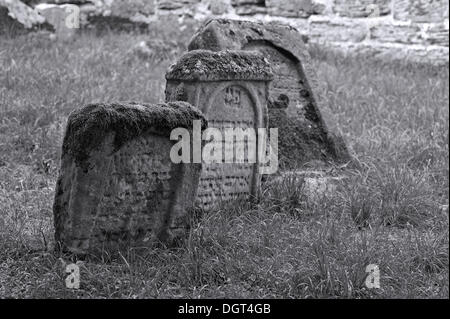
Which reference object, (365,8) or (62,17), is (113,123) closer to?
(62,17)

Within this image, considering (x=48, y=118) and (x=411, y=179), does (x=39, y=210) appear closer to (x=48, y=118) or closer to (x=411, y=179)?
(x=48, y=118)

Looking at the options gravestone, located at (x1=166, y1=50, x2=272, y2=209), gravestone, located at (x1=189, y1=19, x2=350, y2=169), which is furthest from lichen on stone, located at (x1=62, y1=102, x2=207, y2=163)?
gravestone, located at (x1=189, y1=19, x2=350, y2=169)

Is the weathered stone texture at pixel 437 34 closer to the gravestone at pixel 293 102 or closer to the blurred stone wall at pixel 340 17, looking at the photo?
the blurred stone wall at pixel 340 17

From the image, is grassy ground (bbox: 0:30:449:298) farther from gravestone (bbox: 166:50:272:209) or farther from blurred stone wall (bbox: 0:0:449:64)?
blurred stone wall (bbox: 0:0:449:64)

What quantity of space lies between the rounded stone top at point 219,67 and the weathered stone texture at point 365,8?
5.08 m

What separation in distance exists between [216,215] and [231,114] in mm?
680

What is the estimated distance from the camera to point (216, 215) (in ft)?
14.8

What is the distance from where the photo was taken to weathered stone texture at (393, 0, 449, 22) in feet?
31.1

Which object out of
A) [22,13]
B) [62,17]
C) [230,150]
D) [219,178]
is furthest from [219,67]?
[62,17]

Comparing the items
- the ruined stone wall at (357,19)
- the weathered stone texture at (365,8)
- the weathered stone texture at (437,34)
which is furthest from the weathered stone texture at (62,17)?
the weathered stone texture at (437,34)

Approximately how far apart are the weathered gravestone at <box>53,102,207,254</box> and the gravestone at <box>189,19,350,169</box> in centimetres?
156

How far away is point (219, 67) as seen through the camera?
462 centimetres

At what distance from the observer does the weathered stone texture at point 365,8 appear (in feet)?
31.6
